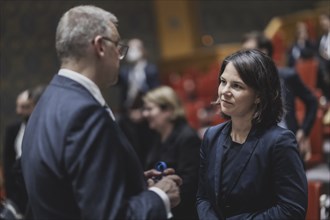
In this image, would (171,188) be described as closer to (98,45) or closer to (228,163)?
(228,163)

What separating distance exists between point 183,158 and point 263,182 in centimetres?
A: 94

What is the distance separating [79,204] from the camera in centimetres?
135

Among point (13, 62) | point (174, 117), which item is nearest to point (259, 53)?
point (174, 117)

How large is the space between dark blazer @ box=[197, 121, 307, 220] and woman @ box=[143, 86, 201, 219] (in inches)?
9.9

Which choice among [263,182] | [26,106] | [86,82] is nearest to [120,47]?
[86,82]

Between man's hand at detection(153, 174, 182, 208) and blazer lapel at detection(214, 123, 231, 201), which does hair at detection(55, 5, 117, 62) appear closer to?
man's hand at detection(153, 174, 182, 208)

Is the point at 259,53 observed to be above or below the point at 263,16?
above

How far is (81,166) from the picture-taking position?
1346 mm

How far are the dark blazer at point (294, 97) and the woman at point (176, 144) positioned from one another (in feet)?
1.76

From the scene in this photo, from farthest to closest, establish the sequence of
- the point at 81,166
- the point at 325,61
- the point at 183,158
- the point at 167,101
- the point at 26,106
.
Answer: the point at 325,61 < the point at 26,106 < the point at 167,101 < the point at 183,158 < the point at 81,166

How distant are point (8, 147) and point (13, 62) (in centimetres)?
339

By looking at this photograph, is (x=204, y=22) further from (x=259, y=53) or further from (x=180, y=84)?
(x=259, y=53)

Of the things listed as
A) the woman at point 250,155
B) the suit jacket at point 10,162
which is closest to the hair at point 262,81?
the woman at point 250,155

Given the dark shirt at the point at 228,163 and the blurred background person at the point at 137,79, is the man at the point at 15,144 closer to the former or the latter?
the dark shirt at the point at 228,163
